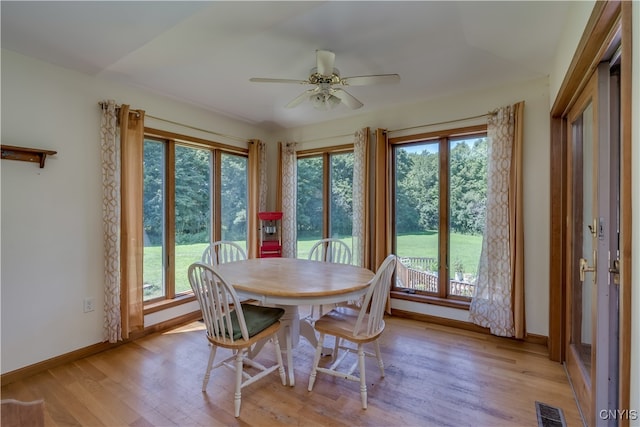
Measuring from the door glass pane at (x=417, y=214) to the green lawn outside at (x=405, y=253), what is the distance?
11 mm

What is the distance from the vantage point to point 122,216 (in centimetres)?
272

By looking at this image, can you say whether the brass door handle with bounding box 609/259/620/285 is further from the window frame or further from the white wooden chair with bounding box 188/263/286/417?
the window frame

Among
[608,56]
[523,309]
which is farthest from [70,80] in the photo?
[523,309]

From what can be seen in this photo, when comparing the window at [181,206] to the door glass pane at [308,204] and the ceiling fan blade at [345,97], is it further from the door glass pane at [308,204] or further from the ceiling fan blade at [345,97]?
the ceiling fan blade at [345,97]

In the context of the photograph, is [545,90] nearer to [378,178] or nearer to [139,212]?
[378,178]

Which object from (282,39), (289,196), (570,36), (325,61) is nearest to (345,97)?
(325,61)

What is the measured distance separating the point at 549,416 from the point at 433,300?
1.54 meters

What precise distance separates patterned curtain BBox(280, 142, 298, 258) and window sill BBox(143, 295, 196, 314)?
1446 millimetres

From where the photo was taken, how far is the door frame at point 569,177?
101cm

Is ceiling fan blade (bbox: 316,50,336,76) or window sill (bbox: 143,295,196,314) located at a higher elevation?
ceiling fan blade (bbox: 316,50,336,76)

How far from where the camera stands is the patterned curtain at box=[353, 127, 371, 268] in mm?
3609

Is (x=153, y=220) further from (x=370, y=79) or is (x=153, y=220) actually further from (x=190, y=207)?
(x=370, y=79)

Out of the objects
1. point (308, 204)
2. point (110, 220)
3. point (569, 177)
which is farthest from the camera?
point (308, 204)

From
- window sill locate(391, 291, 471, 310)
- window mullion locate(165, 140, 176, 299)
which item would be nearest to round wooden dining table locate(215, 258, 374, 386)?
window mullion locate(165, 140, 176, 299)
